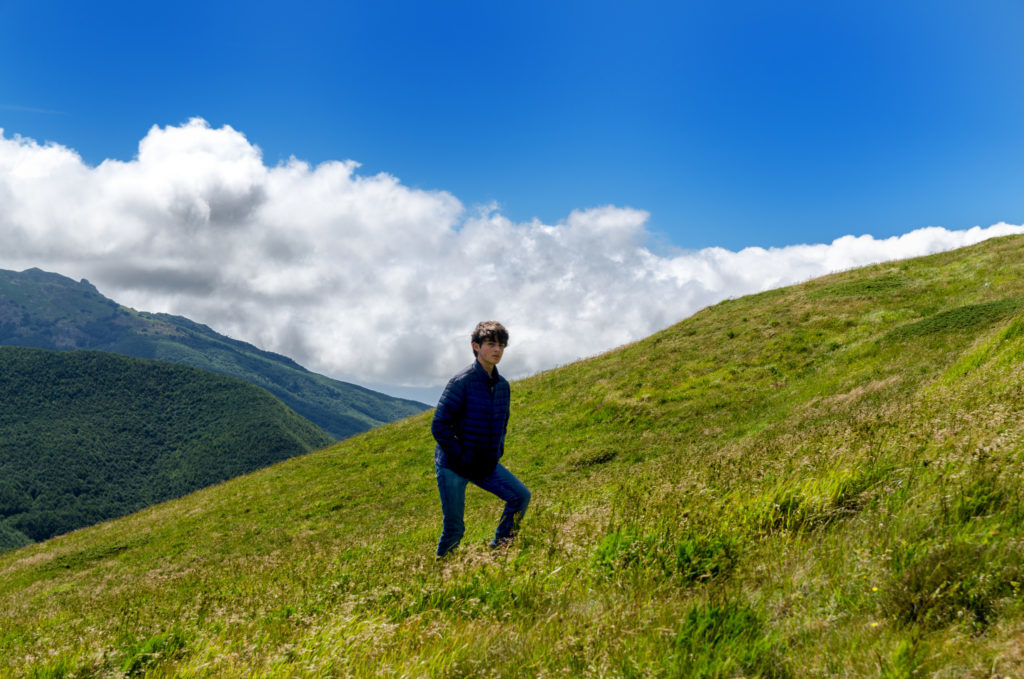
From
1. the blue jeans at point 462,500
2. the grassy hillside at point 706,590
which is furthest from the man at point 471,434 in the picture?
the grassy hillside at point 706,590

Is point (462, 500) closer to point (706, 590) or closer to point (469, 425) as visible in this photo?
point (469, 425)

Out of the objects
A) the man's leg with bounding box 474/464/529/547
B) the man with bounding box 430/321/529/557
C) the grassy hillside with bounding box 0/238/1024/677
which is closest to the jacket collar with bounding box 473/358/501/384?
the man with bounding box 430/321/529/557

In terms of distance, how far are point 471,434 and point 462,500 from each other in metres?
0.87

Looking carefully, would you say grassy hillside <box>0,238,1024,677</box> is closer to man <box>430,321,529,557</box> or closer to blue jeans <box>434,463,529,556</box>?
blue jeans <box>434,463,529,556</box>

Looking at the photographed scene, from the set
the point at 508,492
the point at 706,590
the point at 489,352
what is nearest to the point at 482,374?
the point at 489,352

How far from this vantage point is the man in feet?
22.0

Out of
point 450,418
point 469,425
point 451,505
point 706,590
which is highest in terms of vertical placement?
point 450,418

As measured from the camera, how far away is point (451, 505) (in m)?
6.75

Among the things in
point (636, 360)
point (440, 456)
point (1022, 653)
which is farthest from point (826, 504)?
point (636, 360)

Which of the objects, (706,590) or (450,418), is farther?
(450,418)

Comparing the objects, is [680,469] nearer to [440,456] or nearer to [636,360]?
[440,456]

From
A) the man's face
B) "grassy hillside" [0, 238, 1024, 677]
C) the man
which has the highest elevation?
the man's face

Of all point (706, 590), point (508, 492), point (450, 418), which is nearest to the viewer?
point (706, 590)

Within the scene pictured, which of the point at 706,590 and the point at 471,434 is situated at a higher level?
the point at 471,434
